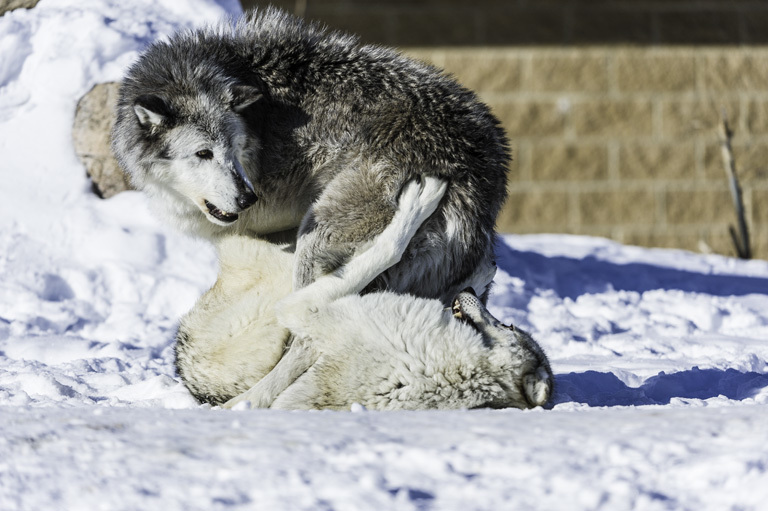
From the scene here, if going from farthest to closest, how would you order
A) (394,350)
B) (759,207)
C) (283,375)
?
(759,207) → (283,375) → (394,350)

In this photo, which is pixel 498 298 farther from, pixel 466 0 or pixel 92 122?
pixel 466 0

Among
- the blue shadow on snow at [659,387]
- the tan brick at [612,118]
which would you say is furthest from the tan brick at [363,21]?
the blue shadow on snow at [659,387]

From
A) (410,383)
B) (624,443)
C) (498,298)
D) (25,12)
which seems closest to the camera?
(624,443)

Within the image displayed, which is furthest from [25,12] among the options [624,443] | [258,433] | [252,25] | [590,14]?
[624,443]

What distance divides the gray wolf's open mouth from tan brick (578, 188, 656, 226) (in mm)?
5673

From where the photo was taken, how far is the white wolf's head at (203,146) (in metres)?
3.61

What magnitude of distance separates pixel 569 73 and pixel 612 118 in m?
0.57

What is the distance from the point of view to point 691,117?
28.8 feet

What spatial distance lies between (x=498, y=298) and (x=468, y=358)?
9.52 feet

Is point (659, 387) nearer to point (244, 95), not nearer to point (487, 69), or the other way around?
point (244, 95)

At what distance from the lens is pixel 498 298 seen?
19.7 ft

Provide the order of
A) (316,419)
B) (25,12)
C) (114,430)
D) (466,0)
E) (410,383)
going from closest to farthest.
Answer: (114,430), (316,419), (410,383), (25,12), (466,0)

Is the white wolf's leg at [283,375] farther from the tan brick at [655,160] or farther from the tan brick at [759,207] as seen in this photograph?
the tan brick at [759,207]

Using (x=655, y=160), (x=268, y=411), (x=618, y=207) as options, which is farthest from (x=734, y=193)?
(x=268, y=411)
